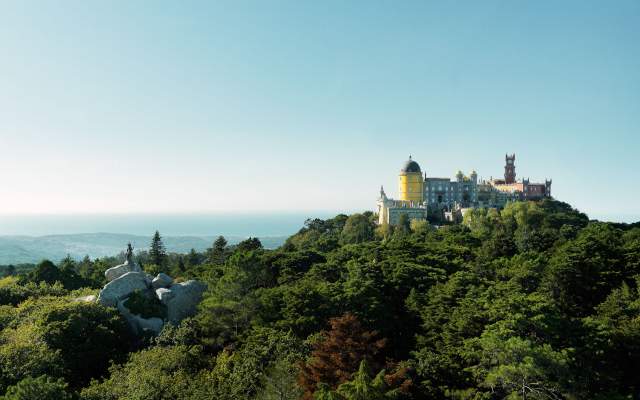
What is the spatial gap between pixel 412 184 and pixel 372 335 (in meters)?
54.8

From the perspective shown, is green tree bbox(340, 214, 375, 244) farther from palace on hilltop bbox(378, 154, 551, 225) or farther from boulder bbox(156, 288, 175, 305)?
boulder bbox(156, 288, 175, 305)

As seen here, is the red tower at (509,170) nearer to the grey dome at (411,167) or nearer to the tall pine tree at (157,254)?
the grey dome at (411,167)

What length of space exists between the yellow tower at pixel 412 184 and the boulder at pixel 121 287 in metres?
47.3

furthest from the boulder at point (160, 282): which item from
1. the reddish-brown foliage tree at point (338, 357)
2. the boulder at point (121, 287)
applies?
the reddish-brown foliage tree at point (338, 357)

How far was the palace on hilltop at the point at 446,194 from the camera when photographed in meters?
70.4

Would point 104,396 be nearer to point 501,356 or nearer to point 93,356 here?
point 93,356

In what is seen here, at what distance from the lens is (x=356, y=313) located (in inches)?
919

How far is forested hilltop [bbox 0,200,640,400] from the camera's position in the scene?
1756 centimetres

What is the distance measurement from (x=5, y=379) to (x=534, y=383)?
20.3m

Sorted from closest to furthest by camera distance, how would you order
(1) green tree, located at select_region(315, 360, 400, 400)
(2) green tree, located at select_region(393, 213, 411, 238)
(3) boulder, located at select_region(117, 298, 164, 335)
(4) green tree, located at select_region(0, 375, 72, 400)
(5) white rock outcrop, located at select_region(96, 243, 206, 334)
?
(1) green tree, located at select_region(315, 360, 400, 400), (4) green tree, located at select_region(0, 375, 72, 400), (3) boulder, located at select_region(117, 298, 164, 335), (5) white rock outcrop, located at select_region(96, 243, 206, 334), (2) green tree, located at select_region(393, 213, 411, 238)

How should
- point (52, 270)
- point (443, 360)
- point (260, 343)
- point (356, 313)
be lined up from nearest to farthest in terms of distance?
point (443, 360), point (260, 343), point (356, 313), point (52, 270)

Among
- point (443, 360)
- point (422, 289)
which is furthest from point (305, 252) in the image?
point (443, 360)

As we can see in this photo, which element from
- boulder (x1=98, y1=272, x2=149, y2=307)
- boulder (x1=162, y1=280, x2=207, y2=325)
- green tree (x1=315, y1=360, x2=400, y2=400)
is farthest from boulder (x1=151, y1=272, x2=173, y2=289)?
green tree (x1=315, y1=360, x2=400, y2=400)

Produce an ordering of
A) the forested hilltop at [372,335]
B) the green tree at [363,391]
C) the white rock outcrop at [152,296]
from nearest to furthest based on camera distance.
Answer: the green tree at [363,391] → the forested hilltop at [372,335] → the white rock outcrop at [152,296]
